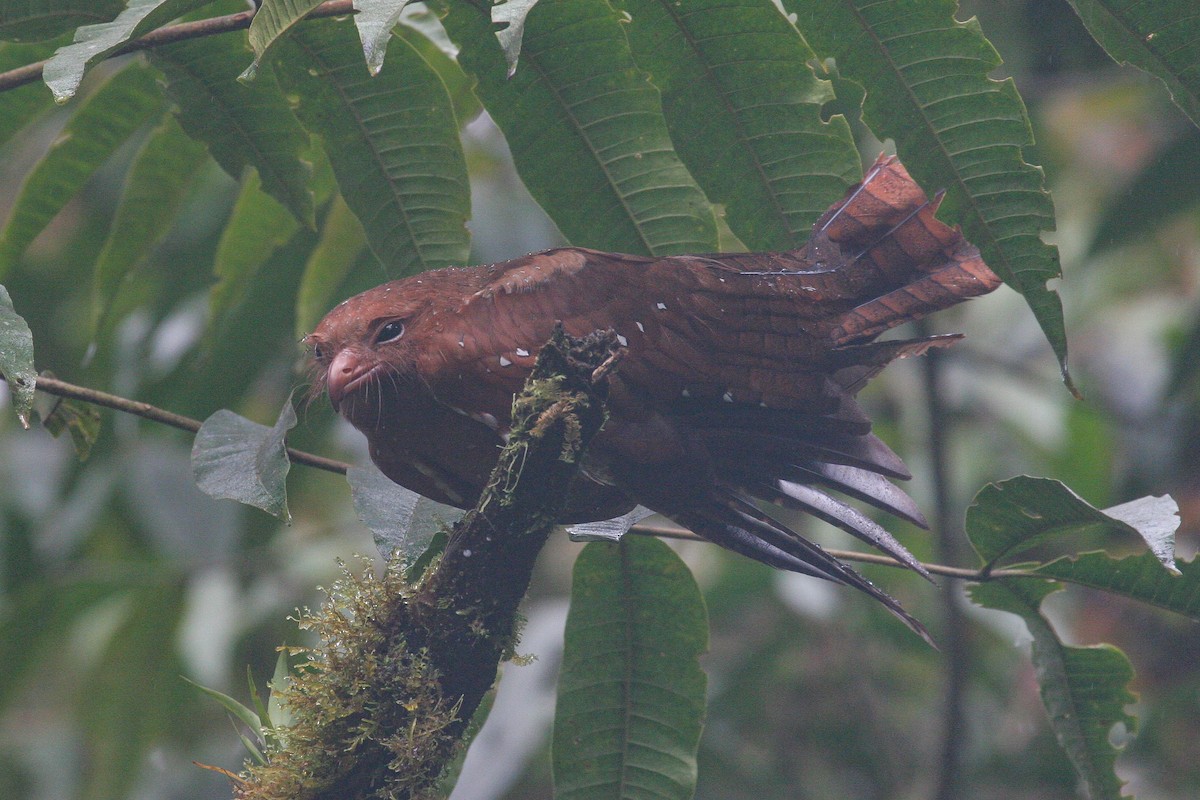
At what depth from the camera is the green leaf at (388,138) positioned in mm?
1860

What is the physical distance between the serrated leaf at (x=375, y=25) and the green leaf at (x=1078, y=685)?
123cm

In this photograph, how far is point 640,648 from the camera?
191cm

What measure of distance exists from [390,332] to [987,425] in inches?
173

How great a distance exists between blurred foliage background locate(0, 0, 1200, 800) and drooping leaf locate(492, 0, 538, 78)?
1.65 meters

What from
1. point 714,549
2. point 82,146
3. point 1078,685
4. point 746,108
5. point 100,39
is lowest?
point 714,549

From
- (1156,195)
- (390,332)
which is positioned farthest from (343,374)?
(1156,195)

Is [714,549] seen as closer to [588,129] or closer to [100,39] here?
[588,129]

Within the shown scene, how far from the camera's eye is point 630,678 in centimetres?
190

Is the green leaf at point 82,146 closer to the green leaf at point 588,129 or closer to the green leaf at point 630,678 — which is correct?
the green leaf at point 588,129

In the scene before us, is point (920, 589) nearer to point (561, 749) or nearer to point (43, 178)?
point (561, 749)

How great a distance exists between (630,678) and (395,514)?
0.47m

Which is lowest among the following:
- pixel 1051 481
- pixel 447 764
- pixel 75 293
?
pixel 75 293

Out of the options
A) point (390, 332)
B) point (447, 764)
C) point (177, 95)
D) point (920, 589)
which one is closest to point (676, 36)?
point (390, 332)

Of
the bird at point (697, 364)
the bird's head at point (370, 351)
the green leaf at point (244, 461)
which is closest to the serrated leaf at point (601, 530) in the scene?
the bird at point (697, 364)
